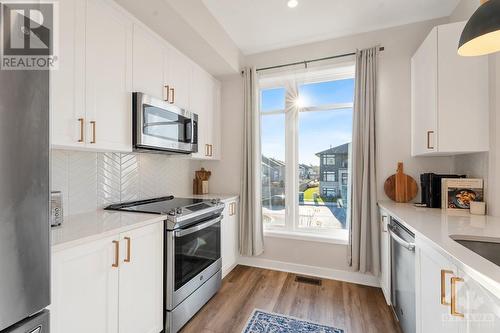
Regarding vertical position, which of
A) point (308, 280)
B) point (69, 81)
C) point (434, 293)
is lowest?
point (308, 280)

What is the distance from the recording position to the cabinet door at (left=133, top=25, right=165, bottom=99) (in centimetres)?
190

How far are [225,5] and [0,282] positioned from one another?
251 centimetres

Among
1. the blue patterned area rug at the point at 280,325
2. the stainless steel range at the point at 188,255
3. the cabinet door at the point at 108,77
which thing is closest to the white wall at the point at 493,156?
the blue patterned area rug at the point at 280,325

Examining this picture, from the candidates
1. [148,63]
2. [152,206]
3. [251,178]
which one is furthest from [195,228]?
[148,63]

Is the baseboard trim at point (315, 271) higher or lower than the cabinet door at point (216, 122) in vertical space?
lower

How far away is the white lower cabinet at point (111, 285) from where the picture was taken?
3.65ft

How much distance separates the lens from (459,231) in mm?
1329

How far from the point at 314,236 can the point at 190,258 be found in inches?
61.6

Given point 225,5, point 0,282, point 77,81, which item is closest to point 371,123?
point 225,5

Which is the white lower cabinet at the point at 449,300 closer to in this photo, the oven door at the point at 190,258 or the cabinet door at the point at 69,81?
the oven door at the point at 190,258

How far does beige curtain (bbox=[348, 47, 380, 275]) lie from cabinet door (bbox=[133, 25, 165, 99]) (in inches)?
80.4

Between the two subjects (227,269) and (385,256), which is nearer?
(385,256)

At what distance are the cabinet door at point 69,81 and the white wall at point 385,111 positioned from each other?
2.12 m

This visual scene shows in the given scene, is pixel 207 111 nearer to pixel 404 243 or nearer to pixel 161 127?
pixel 161 127
